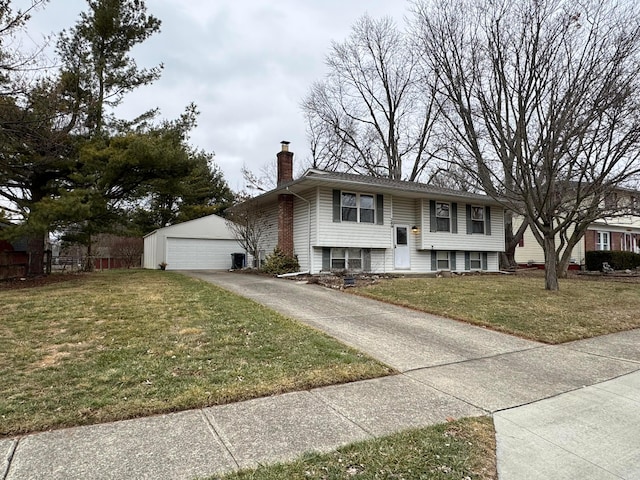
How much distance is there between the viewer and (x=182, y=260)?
69.9ft

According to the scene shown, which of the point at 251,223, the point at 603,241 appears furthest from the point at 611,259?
the point at 251,223

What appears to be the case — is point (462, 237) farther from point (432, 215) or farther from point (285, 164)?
point (285, 164)

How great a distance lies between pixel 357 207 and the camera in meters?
15.2

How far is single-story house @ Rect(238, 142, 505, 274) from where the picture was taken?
14.6 meters

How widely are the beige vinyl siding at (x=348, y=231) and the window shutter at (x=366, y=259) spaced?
352 millimetres

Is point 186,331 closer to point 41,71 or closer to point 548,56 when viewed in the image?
point 41,71

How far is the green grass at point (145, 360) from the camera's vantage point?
3375 mm

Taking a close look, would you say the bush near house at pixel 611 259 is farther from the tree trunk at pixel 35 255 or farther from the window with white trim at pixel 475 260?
the tree trunk at pixel 35 255

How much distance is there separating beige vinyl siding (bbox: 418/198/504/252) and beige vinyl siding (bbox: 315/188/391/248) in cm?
189

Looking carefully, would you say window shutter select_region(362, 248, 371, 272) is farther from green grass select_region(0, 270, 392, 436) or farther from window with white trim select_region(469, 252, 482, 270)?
green grass select_region(0, 270, 392, 436)

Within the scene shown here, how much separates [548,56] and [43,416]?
12327 mm

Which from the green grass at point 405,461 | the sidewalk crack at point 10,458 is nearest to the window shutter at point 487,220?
the green grass at point 405,461

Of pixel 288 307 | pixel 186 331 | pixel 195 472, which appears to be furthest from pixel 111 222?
pixel 195 472

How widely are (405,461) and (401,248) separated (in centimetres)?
1434
